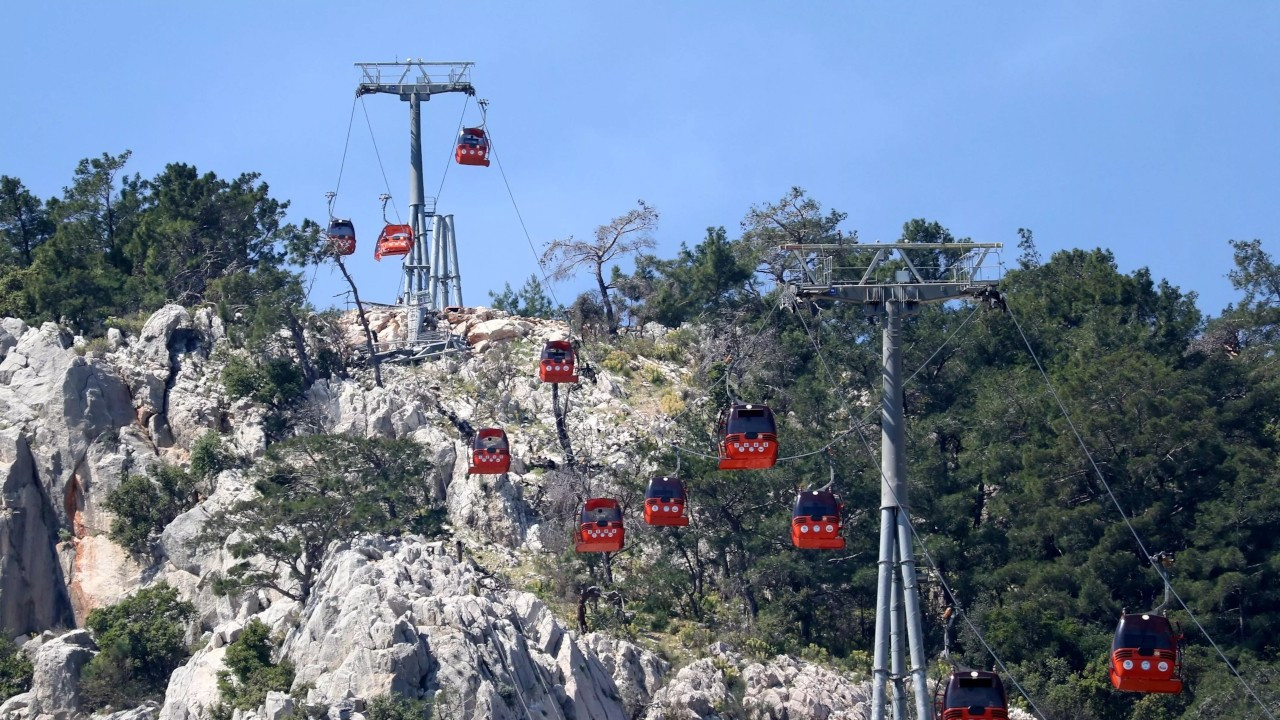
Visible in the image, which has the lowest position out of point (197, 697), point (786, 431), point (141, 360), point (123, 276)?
point (197, 697)

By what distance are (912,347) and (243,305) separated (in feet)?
80.5

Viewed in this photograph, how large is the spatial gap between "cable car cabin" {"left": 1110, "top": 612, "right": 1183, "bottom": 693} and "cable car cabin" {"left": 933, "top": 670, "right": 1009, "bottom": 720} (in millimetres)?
2866

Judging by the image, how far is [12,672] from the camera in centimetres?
5903

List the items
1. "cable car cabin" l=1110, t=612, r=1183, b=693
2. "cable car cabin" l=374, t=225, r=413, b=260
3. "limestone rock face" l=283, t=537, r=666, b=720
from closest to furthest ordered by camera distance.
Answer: "cable car cabin" l=1110, t=612, r=1183, b=693 < "limestone rock face" l=283, t=537, r=666, b=720 < "cable car cabin" l=374, t=225, r=413, b=260

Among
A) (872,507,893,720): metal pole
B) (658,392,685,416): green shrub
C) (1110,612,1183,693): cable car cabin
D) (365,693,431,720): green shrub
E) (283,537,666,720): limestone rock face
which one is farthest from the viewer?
(658,392,685,416): green shrub

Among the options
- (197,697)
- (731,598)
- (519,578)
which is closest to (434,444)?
(519,578)

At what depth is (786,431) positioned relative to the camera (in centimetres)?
6325

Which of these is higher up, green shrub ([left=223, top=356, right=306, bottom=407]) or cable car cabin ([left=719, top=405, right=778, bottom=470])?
green shrub ([left=223, top=356, right=306, bottom=407])

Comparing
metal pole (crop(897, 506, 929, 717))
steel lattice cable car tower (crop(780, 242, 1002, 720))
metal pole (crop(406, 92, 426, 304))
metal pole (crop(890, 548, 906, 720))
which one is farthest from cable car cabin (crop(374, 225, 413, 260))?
metal pole (crop(897, 506, 929, 717))

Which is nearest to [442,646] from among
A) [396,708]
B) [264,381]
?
[396,708]

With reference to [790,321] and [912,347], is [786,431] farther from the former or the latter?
[790,321]

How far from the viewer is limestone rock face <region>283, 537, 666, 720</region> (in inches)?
1955

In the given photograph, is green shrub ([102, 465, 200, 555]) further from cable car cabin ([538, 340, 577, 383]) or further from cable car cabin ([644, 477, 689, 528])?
cable car cabin ([644, 477, 689, 528])

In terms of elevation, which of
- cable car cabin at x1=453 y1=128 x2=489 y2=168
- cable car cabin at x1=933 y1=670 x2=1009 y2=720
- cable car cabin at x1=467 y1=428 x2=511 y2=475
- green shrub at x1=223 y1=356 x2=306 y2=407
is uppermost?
cable car cabin at x1=453 y1=128 x2=489 y2=168
